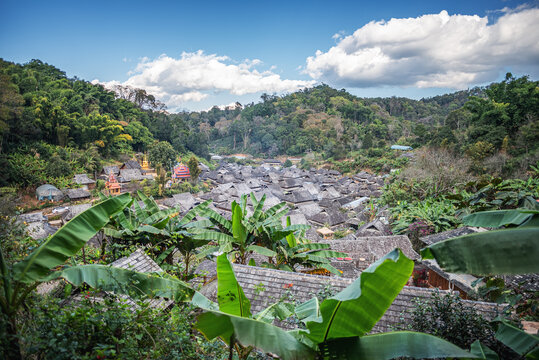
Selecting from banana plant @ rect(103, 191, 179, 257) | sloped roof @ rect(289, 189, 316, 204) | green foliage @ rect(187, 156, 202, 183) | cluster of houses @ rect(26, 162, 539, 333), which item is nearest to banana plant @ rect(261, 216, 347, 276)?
cluster of houses @ rect(26, 162, 539, 333)

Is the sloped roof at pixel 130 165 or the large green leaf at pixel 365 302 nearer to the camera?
the large green leaf at pixel 365 302

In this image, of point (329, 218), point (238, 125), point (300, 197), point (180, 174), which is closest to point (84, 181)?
→ point (180, 174)

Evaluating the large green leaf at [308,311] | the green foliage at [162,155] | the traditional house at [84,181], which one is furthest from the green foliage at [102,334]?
the green foliage at [162,155]

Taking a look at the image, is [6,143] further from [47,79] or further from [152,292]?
[152,292]

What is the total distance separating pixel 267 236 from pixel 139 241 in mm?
2723

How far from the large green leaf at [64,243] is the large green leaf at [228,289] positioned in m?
1.25

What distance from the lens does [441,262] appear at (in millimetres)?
2184

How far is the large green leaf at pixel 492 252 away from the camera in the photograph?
6.27 ft

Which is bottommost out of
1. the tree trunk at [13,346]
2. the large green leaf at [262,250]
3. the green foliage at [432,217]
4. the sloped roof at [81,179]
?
the green foliage at [432,217]

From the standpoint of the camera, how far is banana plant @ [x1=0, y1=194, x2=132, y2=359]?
209 cm

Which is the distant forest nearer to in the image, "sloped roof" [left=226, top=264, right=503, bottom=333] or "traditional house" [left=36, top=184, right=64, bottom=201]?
"traditional house" [left=36, top=184, right=64, bottom=201]

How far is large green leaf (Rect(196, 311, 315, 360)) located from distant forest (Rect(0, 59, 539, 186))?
2235 cm

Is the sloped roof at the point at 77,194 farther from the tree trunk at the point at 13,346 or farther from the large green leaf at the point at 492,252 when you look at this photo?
the large green leaf at the point at 492,252

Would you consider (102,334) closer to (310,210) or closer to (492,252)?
(492,252)
